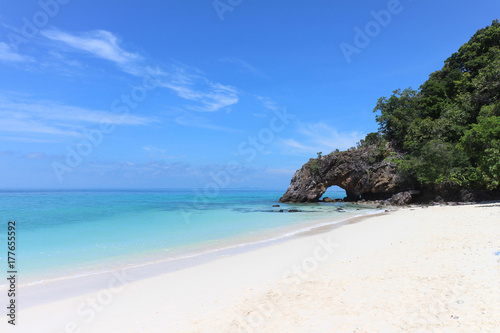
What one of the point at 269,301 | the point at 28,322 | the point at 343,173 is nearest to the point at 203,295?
the point at 269,301

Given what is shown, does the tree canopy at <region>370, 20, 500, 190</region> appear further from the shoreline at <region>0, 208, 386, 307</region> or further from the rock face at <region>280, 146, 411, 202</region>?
the shoreline at <region>0, 208, 386, 307</region>

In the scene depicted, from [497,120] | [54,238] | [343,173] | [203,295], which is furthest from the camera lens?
[343,173]

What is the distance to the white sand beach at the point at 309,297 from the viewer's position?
408 centimetres

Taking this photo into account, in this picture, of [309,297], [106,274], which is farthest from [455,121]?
[106,274]

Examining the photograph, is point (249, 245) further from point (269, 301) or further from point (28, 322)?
point (28, 322)

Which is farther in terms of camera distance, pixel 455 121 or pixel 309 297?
pixel 455 121

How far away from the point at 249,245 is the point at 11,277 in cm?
813

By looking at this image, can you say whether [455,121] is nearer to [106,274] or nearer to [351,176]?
[351,176]

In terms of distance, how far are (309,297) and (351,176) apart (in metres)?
45.3

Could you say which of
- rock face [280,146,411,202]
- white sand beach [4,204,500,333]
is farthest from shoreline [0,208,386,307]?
rock face [280,146,411,202]

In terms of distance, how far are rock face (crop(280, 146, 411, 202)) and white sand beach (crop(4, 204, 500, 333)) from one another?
36.5 m

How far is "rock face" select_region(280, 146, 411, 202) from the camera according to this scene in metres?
42.3

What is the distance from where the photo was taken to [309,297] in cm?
521

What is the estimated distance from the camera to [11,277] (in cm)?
795
